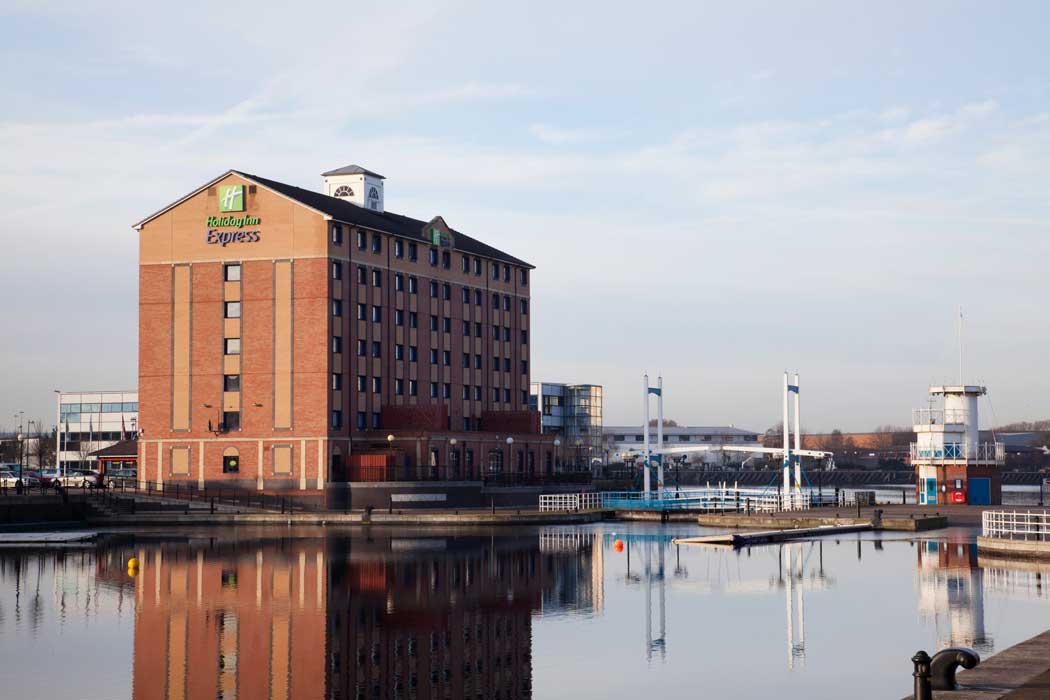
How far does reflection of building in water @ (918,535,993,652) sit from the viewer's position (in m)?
31.6

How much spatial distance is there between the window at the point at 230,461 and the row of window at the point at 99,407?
323 ft

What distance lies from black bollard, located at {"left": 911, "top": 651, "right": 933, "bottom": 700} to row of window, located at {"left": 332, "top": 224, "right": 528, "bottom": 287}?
3088 inches

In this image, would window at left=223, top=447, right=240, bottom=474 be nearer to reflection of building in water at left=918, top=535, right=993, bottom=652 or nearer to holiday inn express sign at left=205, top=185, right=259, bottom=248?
holiday inn express sign at left=205, top=185, right=259, bottom=248

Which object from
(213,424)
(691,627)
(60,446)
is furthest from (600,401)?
(691,627)

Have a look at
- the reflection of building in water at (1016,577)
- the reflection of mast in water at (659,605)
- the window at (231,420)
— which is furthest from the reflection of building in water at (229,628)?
the window at (231,420)

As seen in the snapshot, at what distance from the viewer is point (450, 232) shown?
108 meters

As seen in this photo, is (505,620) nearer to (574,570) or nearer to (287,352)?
(574,570)

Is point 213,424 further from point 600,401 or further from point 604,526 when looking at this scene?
point 600,401

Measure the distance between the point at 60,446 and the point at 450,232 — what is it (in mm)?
108518

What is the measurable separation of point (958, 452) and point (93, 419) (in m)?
136

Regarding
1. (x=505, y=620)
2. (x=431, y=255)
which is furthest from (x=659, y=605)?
(x=431, y=255)

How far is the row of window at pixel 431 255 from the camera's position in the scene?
96.9m

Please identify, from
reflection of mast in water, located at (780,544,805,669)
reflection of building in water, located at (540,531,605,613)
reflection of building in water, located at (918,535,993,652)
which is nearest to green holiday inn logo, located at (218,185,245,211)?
reflection of building in water, located at (540,531,605,613)

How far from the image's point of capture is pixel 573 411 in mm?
192500
